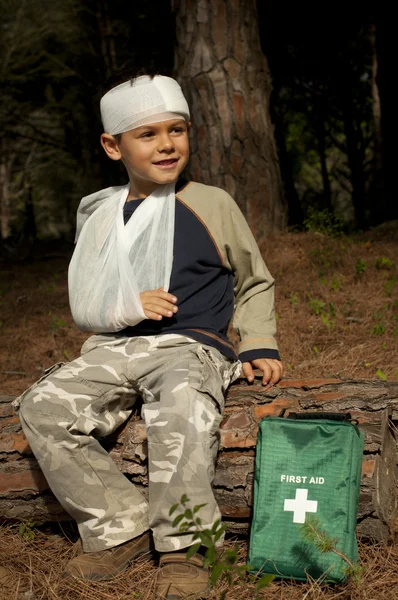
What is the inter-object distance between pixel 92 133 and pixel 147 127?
1213cm

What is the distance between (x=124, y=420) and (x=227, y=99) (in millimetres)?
4426

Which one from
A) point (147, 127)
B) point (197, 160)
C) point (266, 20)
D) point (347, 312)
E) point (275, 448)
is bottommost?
point (347, 312)

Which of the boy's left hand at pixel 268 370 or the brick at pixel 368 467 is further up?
the boy's left hand at pixel 268 370

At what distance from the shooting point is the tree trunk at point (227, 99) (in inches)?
265

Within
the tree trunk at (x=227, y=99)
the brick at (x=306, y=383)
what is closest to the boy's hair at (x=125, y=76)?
the brick at (x=306, y=383)

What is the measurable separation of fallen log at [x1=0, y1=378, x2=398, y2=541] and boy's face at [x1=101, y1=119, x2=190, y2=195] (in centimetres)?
102

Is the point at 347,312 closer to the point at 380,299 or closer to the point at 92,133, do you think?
the point at 380,299

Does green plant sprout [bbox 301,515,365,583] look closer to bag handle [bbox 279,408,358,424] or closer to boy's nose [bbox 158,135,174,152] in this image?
bag handle [bbox 279,408,358,424]

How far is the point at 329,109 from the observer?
17.0 meters

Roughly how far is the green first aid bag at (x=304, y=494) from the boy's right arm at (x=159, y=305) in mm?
618

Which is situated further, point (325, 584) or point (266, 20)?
point (266, 20)

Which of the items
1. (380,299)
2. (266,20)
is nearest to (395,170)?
(266,20)

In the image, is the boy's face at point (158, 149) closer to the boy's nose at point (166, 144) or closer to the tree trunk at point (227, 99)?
the boy's nose at point (166, 144)


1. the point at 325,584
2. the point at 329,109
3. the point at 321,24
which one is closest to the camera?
the point at 325,584
